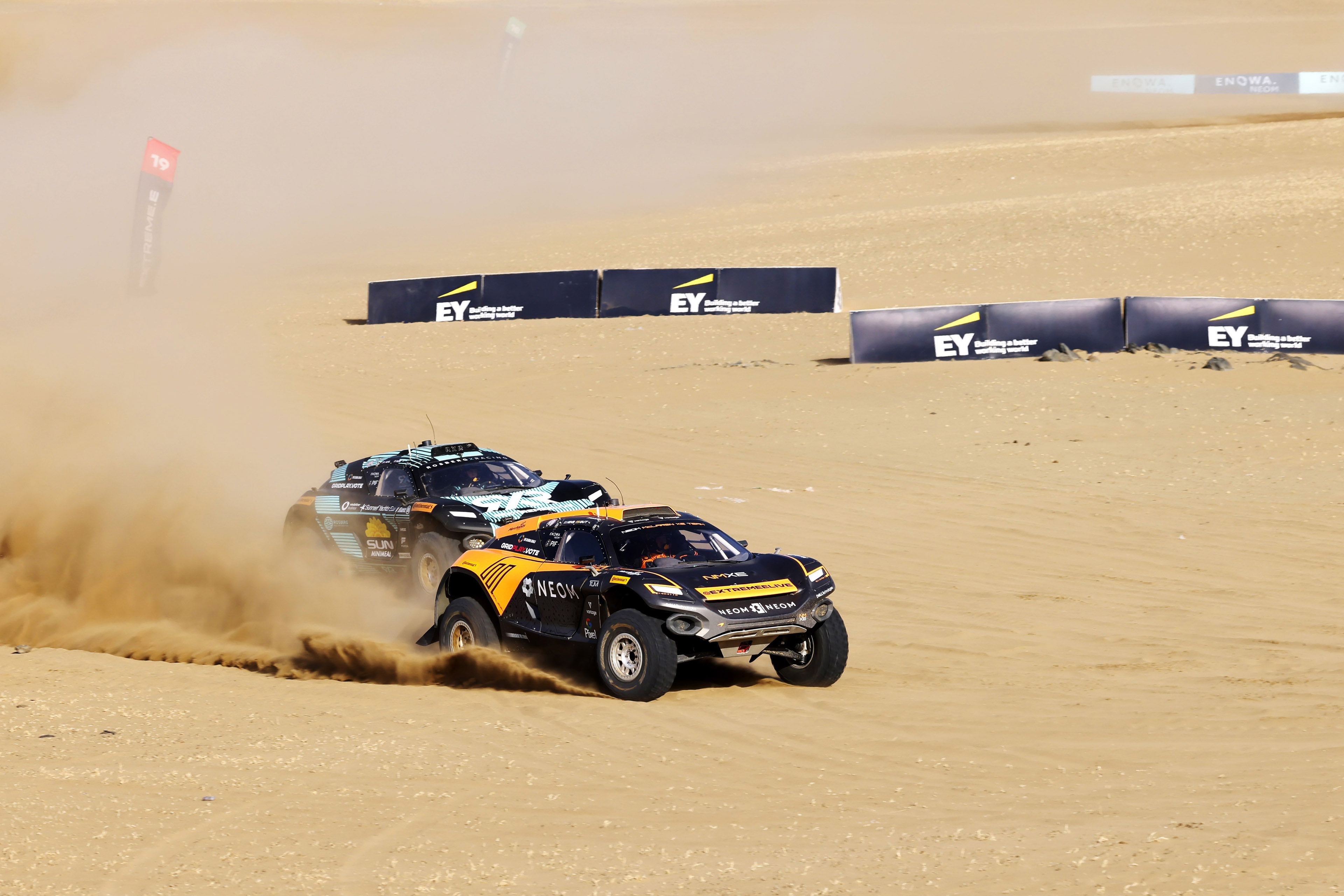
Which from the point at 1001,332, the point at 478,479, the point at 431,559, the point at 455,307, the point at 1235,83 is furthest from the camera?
the point at 1235,83

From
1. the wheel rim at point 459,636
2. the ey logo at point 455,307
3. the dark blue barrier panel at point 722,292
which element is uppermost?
the dark blue barrier panel at point 722,292

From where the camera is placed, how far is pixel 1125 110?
68562mm

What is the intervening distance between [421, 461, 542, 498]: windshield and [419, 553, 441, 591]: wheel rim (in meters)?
0.72

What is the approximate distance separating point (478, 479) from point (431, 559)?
4.07 ft

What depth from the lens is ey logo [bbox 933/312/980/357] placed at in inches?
1110

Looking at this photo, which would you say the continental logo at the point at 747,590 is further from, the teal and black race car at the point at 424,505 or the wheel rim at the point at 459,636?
the teal and black race car at the point at 424,505

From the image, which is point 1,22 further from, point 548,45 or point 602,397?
point 602,397

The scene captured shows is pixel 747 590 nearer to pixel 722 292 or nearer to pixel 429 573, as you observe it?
pixel 429 573

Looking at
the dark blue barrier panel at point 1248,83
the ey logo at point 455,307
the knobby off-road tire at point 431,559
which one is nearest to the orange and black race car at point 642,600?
the knobby off-road tire at point 431,559

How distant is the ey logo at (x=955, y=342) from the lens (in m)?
28.2

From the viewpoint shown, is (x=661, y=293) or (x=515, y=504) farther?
(x=661, y=293)

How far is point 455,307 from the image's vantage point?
36000 millimetres

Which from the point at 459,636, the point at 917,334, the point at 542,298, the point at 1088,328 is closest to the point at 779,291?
the point at 542,298

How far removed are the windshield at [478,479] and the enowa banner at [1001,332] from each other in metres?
13.7
